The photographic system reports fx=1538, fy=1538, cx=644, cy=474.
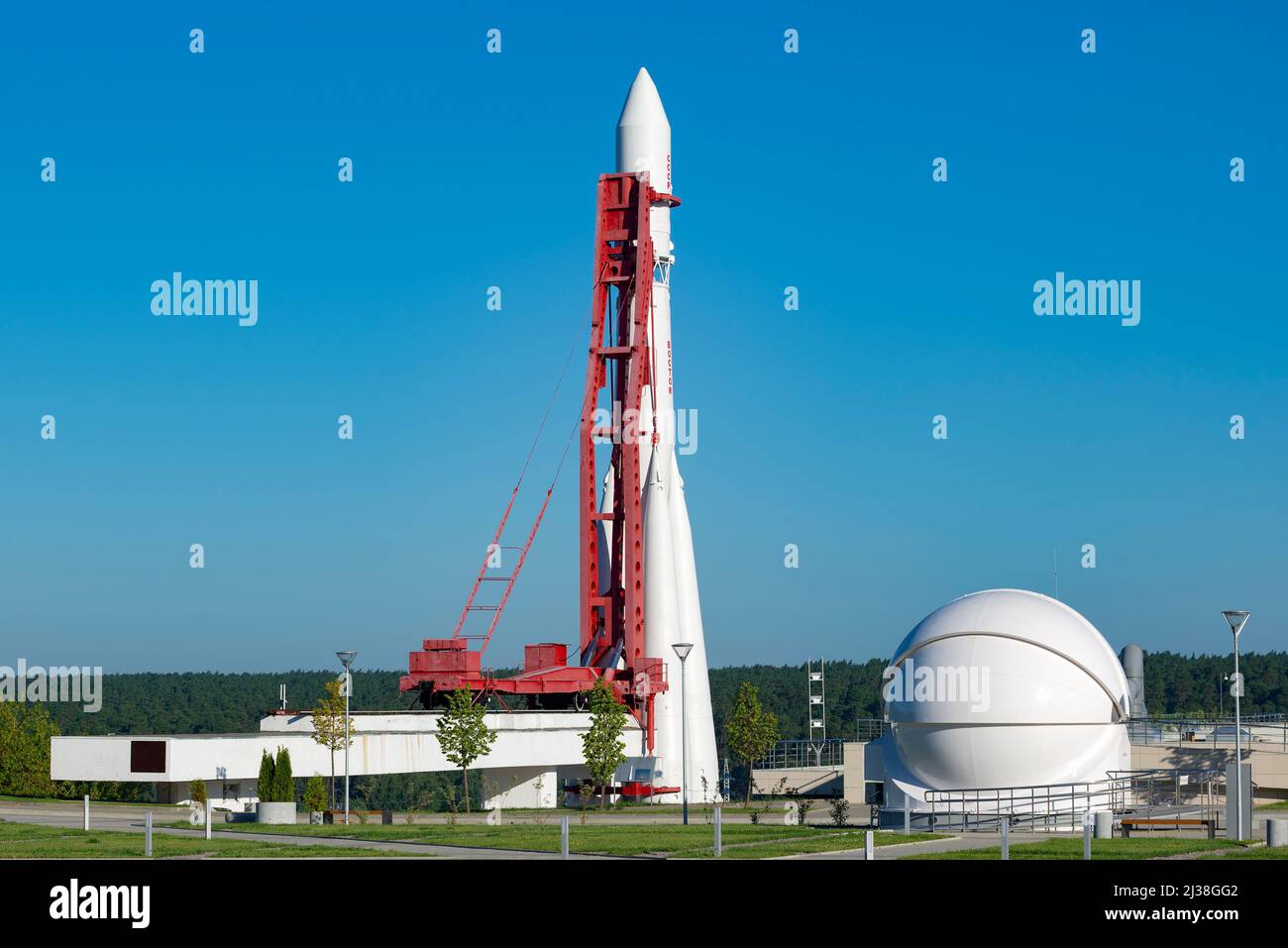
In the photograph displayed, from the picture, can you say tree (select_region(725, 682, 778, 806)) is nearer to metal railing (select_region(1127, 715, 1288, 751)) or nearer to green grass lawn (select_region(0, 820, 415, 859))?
metal railing (select_region(1127, 715, 1288, 751))

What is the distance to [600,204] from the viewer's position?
225 feet

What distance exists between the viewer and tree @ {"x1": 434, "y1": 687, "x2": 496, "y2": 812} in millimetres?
52938

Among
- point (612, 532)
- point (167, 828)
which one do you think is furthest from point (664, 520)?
point (167, 828)

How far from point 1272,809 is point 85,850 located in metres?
34.5

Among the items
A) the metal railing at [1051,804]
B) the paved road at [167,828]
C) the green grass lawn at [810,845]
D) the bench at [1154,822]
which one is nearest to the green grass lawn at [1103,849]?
the green grass lawn at [810,845]

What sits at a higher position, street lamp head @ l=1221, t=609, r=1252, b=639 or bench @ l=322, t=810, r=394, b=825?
street lamp head @ l=1221, t=609, r=1252, b=639

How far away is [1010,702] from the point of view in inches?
1558

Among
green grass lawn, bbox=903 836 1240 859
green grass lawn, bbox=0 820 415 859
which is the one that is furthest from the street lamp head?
green grass lawn, bbox=0 820 415 859

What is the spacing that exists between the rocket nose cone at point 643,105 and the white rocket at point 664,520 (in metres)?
0.04

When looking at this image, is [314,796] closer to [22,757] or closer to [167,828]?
[167,828]

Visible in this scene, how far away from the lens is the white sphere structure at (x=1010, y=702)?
3959 centimetres

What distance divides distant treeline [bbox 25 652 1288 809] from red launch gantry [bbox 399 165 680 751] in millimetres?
43795

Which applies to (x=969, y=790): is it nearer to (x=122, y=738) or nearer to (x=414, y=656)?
(x=122, y=738)

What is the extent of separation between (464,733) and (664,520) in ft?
56.4
